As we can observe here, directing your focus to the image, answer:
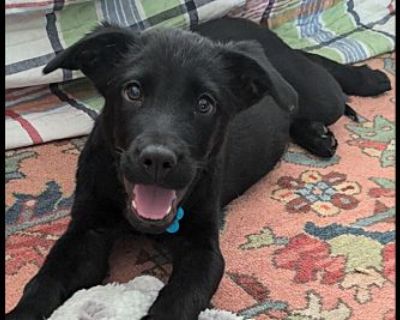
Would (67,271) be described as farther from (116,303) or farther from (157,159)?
(157,159)

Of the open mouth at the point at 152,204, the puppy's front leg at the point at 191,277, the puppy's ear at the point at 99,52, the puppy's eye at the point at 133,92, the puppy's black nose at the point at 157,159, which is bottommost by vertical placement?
the puppy's front leg at the point at 191,277

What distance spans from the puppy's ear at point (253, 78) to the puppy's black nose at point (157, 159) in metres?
0.28

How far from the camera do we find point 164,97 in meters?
1.57

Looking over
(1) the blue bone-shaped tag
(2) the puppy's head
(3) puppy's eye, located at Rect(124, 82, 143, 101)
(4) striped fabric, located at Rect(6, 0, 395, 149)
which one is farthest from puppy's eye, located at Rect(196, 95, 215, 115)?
(4) striped fabric, located at Rect(6, 0, 395, 149)

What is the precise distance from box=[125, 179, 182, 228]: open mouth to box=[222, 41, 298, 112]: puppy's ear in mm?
280

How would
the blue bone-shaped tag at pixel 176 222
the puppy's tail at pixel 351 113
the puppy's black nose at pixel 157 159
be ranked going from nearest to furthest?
the puppy's black nose at pixel 157 159 → the blue bone-shaped tag at pixel 176 222 → the puppy's tail at pixel 351 113

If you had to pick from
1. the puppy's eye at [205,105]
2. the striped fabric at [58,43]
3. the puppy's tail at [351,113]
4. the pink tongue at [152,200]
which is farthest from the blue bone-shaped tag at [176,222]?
the puppy's tail at [351,113]

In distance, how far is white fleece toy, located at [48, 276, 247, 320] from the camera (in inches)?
59.5

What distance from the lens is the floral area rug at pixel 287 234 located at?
177 centimetres

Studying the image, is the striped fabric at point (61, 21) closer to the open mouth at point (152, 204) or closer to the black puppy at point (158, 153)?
the black puppy at point (158, 153)

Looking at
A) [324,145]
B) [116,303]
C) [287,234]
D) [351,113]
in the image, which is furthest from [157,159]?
[351,113]

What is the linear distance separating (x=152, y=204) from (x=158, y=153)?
0.58 feet

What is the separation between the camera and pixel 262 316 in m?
1.71

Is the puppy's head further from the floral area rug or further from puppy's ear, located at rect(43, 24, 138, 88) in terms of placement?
the floral area rug
